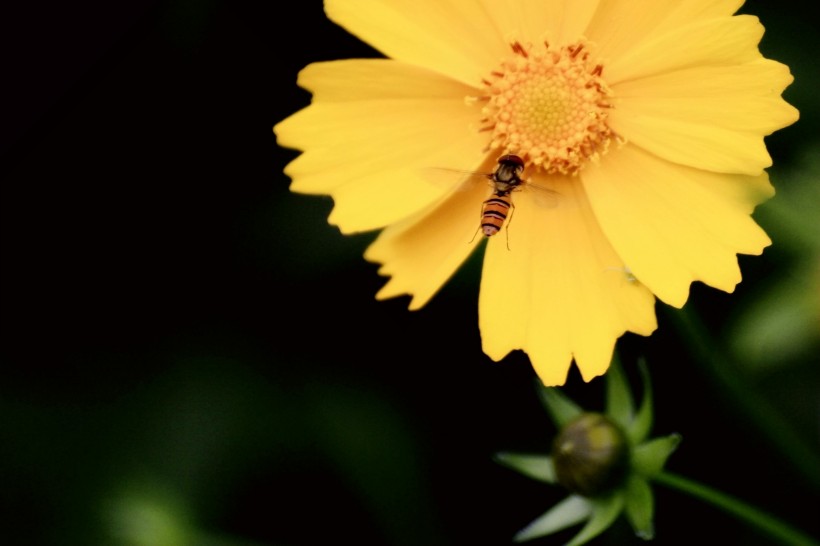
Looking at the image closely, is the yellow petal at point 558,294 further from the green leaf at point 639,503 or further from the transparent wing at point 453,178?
the green leaf at point 639,503

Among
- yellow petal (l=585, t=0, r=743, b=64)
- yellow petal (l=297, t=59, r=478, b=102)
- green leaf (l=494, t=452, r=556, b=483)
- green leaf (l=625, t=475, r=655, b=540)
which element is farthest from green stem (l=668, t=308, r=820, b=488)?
yellow petal (l=297, t=59, r=478, b=102)

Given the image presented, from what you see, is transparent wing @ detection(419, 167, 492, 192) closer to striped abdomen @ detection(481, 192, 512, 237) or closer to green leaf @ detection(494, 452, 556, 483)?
striped abdomen @ detection(481, 192, 512, 237)

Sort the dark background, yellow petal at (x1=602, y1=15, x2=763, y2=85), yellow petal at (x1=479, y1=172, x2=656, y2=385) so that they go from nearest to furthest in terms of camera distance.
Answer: yellow petal at (x1=602, y1=15, x2=763, y2=85), yellow petal at (x1=479, y1=172, x2=656, y2=385), the dark background

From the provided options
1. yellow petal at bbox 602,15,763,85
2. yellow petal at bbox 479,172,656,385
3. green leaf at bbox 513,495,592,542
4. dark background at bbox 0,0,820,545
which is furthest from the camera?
dark background at bbox 0,0,820,545

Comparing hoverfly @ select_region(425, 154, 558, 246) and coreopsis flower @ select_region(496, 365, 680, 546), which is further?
coreopsis flower @ select_region(496, 365, 680, 546)

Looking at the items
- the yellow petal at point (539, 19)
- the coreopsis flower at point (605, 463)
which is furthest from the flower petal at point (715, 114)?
the coreopsis flower at point (605, 463)

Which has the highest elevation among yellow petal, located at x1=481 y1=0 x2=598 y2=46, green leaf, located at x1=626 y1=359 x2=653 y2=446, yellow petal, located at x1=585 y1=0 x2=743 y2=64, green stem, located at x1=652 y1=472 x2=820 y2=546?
yellow petal, located at x1=481 y1=0 x2=598 y2=46
